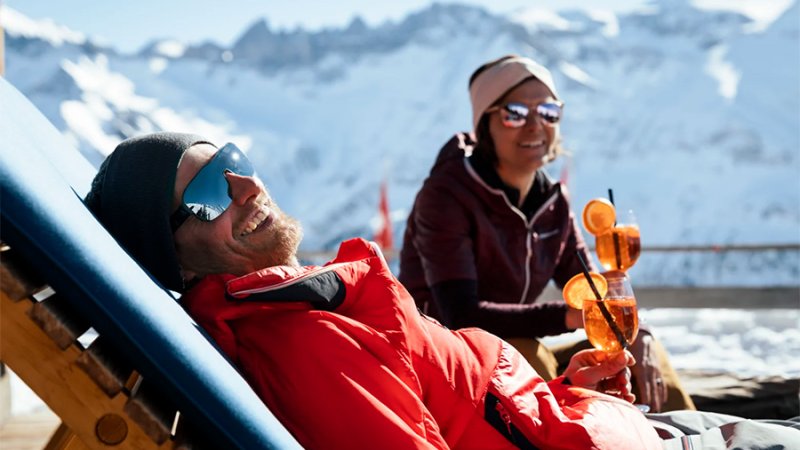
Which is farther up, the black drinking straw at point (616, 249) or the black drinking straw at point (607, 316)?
the black drinking straw at point (607, 316)

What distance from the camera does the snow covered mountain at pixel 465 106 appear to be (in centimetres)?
5378

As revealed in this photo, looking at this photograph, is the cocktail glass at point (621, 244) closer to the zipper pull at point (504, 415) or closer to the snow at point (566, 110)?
the zipper pull at point (504, 415)

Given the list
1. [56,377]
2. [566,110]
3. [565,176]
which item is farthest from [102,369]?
[566,110]

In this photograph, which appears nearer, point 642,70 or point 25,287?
point 25,287

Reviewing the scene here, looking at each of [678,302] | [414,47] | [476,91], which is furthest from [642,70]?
[476,91]

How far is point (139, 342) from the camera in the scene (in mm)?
1001

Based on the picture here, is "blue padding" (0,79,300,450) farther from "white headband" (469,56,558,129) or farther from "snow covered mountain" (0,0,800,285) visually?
"snow covered mountain" (0,0,800,285)

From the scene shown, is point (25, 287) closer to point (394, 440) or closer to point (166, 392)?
point (166, 392)

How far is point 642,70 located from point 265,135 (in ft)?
98.6

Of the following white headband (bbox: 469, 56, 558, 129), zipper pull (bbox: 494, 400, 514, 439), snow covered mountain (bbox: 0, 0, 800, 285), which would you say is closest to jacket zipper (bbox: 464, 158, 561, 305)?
white headband (bbox: 469, 56, 558, 129)

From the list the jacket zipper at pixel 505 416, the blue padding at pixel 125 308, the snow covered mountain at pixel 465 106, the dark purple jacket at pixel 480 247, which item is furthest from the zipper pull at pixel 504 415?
Result: the snow covered mountain at pixel 465 106

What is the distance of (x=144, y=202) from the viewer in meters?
1.39

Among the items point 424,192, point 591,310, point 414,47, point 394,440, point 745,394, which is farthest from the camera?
point 414,47

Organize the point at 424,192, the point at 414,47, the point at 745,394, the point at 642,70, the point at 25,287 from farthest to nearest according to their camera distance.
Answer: the point at 414,47 < the point at 642,70 < the point at 424,192 < the point at 745,394 < the point at 25,287
